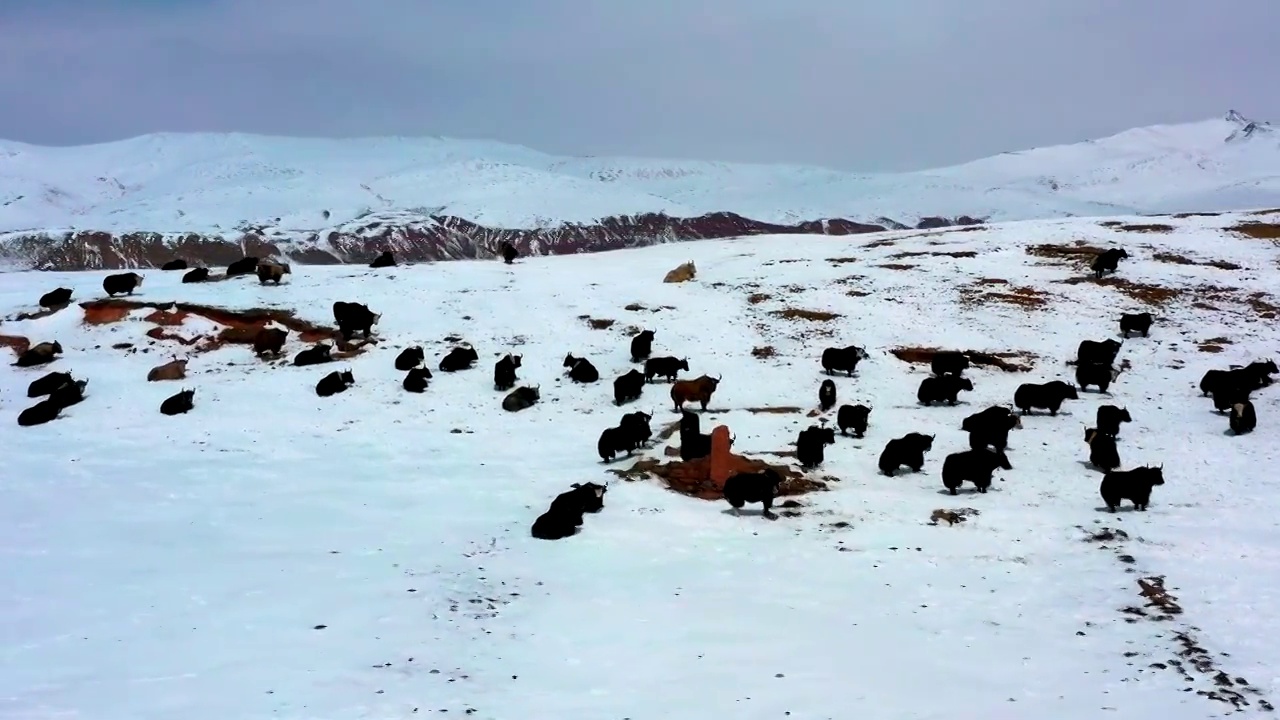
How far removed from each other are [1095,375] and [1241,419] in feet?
15.9

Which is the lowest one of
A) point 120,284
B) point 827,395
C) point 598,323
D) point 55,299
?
point 827,395

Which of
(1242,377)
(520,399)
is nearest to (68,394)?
(520,399)

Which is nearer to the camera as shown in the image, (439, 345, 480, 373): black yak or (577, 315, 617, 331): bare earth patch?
(439, 345, 480, 373): black yak

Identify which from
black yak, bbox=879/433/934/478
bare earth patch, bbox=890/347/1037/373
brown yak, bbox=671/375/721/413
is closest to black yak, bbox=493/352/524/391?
brown yak, bbox=671/375/721/413

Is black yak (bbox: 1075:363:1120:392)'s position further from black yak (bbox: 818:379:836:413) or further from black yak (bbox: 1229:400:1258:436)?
black yak (bbox: 818:379:836:413)

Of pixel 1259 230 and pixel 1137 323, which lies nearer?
pixel 1137 323

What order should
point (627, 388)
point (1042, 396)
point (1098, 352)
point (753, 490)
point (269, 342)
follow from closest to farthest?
1. point (753, 490)
2. point (1042, 396)
3. point (627, 388)
4. point (1098, 352)
5. point (269, 342)

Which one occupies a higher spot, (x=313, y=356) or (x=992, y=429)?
Result: (x=313, y=356)

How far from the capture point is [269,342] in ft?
99.8

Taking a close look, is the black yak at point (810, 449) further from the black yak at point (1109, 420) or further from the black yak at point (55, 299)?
the black yak at point (55, 299)

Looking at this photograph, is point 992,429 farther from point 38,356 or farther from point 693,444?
point 38,356

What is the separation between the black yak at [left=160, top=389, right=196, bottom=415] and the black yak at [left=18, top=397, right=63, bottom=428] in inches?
109

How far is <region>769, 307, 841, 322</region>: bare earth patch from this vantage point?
111 feet

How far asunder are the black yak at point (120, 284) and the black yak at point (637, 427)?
25811mm
